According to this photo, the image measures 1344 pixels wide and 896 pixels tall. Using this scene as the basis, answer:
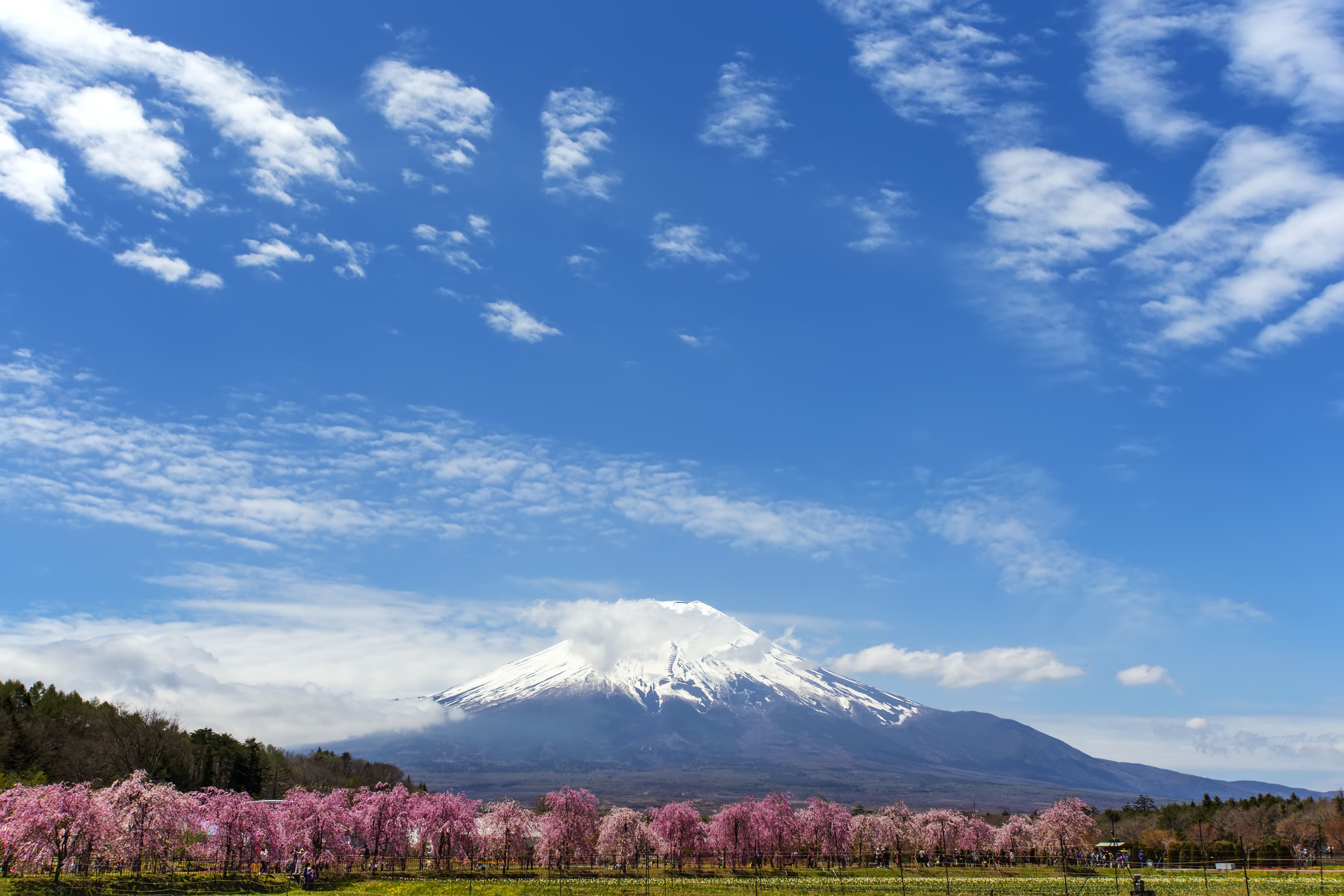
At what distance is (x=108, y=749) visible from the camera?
326 ft

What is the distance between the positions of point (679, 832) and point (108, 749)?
2454 inches

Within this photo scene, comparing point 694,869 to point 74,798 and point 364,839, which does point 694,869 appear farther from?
point 74,798

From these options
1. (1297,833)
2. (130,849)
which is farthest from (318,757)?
(1297,833)

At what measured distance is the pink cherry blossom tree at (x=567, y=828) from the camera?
8475cm

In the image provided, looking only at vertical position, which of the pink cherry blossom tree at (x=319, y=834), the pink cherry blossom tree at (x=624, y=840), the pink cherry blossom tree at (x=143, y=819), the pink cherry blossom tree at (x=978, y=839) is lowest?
the pink cherry blossom tree at (x=978, y=839)

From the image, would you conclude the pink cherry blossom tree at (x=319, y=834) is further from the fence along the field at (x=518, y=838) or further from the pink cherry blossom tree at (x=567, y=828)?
the pink cherry blossom tree at (x=567, y=828)

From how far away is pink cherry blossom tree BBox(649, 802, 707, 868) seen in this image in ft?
295

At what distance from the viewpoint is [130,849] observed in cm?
5694

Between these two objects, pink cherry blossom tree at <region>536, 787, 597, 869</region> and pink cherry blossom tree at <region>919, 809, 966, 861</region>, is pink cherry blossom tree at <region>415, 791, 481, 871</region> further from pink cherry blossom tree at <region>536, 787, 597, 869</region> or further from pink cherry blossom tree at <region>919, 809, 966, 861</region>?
pink cherry blossom tree at <region>919, 809, 966, 861</region>

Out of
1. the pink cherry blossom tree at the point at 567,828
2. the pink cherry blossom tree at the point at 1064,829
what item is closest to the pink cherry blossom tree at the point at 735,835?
the pink cherry blossom tree at the point at 567,828

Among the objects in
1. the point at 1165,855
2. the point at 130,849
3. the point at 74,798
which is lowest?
the point at 1165,855

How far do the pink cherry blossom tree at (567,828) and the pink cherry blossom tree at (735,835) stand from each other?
555 inches

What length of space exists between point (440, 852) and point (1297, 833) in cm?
9533

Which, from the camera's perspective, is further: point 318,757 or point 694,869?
point 318,757
